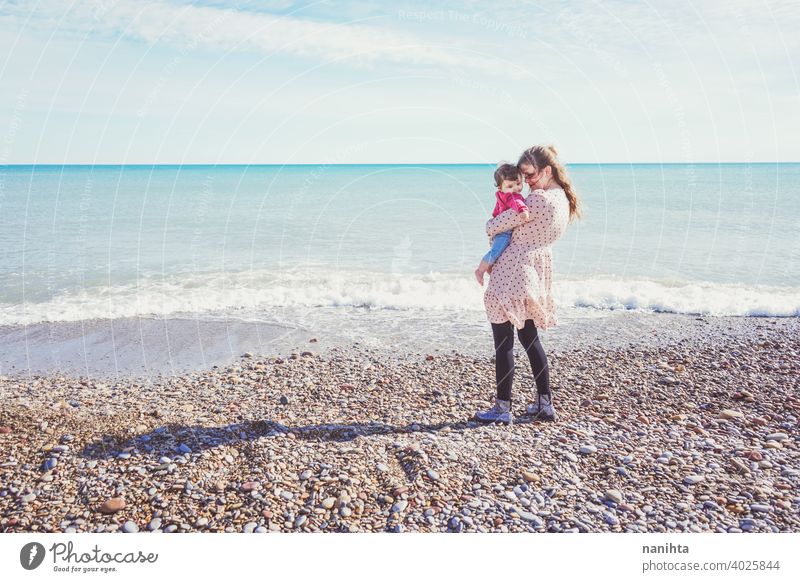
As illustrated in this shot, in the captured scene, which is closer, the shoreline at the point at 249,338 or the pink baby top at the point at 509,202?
the pink baby top at the point at 509,202

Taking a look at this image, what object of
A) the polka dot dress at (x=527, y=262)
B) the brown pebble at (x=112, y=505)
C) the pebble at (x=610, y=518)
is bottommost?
the pebble at (x=610, y=518)

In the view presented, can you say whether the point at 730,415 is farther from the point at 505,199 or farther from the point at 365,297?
the point at 365,297

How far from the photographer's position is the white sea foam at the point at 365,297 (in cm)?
1108

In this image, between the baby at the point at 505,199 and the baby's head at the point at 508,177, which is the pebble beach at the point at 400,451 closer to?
the baby at the point at 505,199

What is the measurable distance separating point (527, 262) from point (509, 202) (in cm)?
57

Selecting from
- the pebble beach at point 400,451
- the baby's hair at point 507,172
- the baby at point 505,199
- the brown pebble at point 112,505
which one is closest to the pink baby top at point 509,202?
the baby at point 505,199

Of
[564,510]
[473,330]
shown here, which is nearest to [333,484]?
[564,510]

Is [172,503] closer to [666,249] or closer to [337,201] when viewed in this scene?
[666,249]

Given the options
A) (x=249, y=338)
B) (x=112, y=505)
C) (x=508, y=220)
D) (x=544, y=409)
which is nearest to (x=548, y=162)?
(x=508, y=220)

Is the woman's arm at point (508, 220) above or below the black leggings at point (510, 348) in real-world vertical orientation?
above

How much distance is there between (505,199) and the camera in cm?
489

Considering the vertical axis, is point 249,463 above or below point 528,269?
below

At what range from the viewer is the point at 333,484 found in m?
4.32
